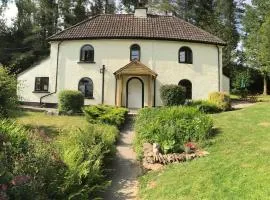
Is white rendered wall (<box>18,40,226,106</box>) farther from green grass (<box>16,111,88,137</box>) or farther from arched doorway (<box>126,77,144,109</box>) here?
green grass (<box>16,111,88,137</box>)

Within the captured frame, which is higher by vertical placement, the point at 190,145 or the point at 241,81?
the point at 241,81

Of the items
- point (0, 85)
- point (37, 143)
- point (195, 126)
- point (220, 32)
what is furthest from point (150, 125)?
point (220, 32)

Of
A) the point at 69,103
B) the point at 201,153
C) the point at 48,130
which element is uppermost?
the point at 69,103

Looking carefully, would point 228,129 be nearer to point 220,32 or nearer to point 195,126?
point 195,126

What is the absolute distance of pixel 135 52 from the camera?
33.5 meters

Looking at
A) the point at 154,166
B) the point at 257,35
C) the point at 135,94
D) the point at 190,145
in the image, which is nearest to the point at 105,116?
the point at 190,145

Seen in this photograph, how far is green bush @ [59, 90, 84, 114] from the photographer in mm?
27267

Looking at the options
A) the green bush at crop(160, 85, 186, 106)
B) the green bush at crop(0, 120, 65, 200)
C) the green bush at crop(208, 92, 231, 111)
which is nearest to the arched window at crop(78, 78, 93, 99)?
the green bush at crop(160, 85, 186, 106)

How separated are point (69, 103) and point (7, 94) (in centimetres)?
811

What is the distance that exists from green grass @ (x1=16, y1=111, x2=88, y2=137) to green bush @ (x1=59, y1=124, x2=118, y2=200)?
618 centimetres

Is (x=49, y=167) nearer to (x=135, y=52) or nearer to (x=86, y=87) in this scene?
(x=86, y=87)

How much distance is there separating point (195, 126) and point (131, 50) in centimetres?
1820

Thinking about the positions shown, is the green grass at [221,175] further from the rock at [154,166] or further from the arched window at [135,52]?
the arched window at [135,52]

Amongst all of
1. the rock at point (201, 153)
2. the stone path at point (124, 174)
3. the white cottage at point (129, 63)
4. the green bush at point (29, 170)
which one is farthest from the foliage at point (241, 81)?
the green bush at point (29, 170)
